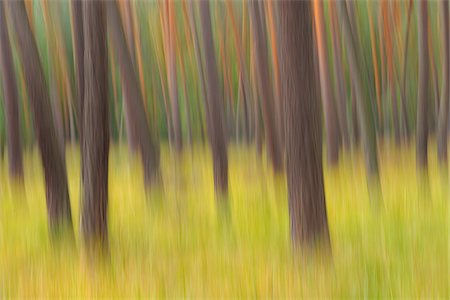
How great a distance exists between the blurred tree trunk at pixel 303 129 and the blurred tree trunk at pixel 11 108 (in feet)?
24.7

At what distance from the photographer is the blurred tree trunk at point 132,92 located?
8844mm

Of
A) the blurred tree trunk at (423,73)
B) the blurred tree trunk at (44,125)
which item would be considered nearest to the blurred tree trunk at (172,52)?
the blurred tree trunk at (423,73)

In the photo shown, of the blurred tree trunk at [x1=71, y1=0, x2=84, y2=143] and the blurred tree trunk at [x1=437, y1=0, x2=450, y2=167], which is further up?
the blurred tree trunk at [x1=71, y1=0, x2=84, y2=143]

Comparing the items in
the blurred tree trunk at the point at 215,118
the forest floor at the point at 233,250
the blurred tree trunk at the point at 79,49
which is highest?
the blurred tree trunk at the point at 79,49

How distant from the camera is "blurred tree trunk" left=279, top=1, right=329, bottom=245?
6285mm

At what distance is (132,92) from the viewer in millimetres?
10031

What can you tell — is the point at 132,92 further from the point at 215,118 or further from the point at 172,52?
the point at 172,52

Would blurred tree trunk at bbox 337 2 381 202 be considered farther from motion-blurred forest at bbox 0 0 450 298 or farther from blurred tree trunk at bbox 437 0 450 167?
blurred tree trunk at bbox 437 0 450 167

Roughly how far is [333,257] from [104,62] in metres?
2.88

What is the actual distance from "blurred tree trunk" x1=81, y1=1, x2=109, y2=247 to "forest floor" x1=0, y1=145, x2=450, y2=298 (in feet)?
1.16

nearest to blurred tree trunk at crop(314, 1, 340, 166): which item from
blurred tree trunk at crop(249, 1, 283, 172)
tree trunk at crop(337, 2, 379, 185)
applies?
tree trunk at crop(337, 2, 379, 185)

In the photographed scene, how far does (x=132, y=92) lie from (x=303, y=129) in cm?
425

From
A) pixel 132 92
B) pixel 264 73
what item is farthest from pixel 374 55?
pixel 132 92

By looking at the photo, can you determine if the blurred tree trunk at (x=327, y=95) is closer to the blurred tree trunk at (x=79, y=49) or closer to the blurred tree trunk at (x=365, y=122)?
the blurred tree trunk at (x=365, y=122)
